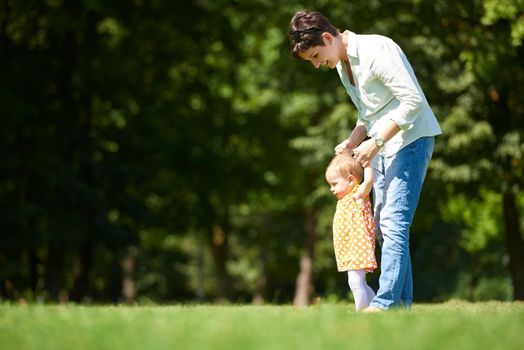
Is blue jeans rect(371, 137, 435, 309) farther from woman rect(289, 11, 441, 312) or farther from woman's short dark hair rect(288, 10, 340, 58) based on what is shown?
woman's short dark hair rect(288, 10, 340, 58)

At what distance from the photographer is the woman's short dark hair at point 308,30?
614cm

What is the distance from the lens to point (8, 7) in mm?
18312

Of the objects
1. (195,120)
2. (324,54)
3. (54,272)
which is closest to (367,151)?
(324,54)

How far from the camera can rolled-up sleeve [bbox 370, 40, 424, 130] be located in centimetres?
602

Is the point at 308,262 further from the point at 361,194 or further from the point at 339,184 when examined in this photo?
the point at 361,194

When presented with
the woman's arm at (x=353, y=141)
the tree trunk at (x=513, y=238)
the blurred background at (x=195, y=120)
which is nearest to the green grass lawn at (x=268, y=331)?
the woman's arm at (x=353, y=141)

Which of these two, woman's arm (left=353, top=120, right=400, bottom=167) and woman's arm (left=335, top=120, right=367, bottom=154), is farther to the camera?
woman's arm (left=335, top=120, right=367, bottom=154)

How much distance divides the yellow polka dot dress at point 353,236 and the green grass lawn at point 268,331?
1498 mm

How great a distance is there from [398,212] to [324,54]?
1.34 meters

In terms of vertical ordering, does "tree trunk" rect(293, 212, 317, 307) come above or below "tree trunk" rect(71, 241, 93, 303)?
below

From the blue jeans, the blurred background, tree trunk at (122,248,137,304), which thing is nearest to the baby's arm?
the blue jeans

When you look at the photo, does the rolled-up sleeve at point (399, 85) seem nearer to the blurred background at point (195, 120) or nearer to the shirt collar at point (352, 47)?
the shirt collar at point (352, 47)

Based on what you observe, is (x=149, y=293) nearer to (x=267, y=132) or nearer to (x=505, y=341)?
(x=267, y=132)

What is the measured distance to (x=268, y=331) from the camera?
4020mm
